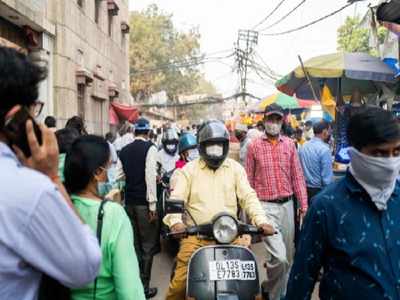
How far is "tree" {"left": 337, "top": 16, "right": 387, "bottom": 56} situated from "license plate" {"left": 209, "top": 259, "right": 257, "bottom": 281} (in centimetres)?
2876

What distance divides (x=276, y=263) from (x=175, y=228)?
1478 mm

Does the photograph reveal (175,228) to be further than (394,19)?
No

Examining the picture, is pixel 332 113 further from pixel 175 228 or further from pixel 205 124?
pixel 175 228

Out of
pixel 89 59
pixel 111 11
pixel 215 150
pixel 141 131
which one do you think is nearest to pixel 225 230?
pixel 215 150

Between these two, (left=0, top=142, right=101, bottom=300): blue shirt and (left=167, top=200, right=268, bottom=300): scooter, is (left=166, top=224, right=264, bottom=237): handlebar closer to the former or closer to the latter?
(left=167, top=200, right=268, bottom=300): scooter

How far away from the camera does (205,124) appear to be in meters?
4.11

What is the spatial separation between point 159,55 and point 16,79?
4168cm

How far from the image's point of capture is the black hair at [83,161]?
2270 mm

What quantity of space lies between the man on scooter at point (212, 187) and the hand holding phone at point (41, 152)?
230cm

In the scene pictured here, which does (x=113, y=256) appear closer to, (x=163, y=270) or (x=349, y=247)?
(x=349, y=247)

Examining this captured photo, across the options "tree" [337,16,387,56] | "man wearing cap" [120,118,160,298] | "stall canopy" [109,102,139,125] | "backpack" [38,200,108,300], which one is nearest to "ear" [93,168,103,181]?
"backpack" [38,200,108,300]

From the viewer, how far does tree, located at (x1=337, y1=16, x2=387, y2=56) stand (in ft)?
105

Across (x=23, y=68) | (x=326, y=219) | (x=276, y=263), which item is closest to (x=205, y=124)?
(x=276, y=263)

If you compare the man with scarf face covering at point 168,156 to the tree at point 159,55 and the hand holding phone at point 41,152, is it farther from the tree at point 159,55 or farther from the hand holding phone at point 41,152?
the tree at point 159,55
